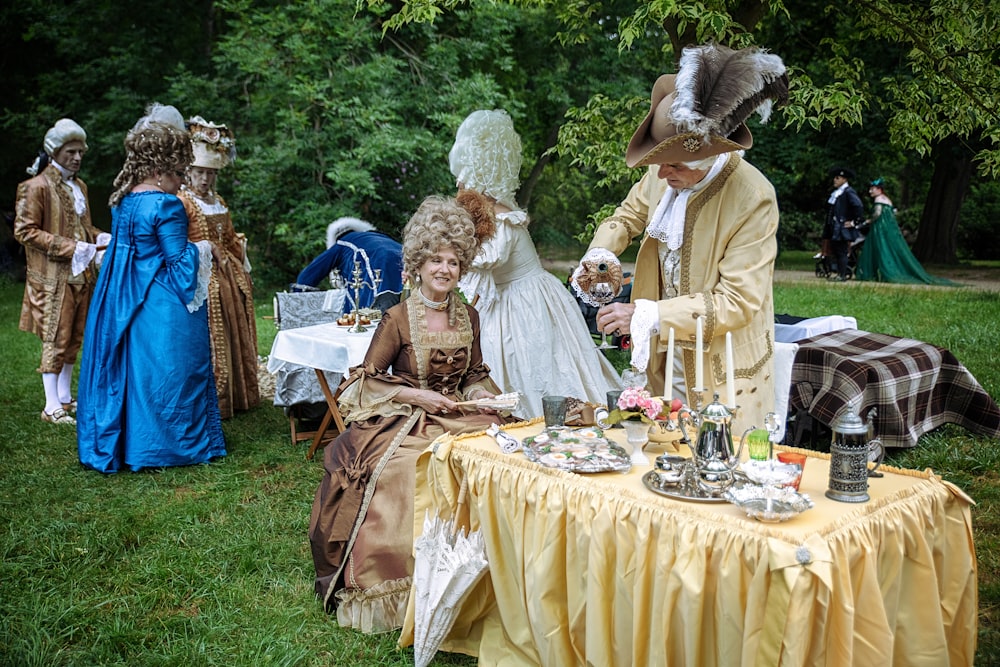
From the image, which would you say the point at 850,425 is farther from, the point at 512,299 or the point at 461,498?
the point at 512,299

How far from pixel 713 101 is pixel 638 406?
98 centimetres

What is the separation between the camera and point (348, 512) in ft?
9.68

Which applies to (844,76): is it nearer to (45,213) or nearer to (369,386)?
(369,386)

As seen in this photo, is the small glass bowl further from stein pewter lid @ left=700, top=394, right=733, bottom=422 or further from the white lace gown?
the white lace gown

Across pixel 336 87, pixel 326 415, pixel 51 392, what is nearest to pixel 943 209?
pixel 336 87

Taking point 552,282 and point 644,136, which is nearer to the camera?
point 644,136

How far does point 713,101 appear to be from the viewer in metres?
2.49

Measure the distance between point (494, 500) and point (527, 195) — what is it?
12.9m

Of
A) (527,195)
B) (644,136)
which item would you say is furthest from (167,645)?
(527,195)

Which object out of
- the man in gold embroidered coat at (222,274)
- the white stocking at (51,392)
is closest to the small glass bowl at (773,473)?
the man in gold embroidered coat at (222,274)

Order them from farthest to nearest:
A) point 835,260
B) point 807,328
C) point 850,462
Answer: point 835,260 → point 807,328 → point 850,462

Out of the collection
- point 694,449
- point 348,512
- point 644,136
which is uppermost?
point 644,136

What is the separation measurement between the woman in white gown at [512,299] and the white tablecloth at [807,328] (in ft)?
4.70

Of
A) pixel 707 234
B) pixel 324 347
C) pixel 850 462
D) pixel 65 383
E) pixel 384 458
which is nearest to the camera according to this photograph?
pixel 850 462
